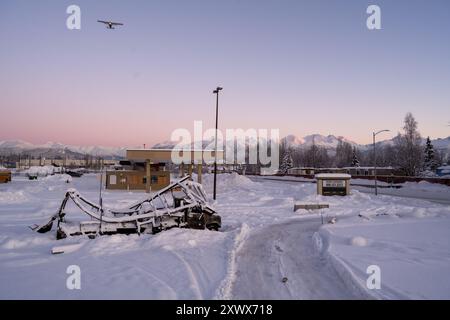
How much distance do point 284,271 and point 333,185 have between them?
63.9 feet

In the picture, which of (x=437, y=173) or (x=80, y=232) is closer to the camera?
(x=80, y=232)

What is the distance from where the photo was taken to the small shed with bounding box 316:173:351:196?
26375mm

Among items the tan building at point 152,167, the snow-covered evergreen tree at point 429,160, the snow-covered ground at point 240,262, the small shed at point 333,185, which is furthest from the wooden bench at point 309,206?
the snow-covered evergreen tree at point 429,160

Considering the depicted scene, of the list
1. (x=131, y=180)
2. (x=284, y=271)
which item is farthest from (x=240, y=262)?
(x=131, y=180)

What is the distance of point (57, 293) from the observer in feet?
22.0

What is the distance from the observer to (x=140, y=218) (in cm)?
1234

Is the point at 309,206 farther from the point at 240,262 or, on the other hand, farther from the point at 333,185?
the point at 240,262

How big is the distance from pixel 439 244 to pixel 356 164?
84.6 metres

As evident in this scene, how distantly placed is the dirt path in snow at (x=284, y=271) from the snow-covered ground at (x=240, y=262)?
2 cm

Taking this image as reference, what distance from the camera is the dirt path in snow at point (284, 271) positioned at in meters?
6.90

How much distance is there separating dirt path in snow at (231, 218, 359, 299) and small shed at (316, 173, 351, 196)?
47.0ft

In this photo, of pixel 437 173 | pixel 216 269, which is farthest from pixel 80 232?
pixel 437 173

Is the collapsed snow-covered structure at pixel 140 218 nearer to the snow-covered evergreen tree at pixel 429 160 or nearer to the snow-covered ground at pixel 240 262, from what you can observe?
the snow-covered ground at pixel 240 262

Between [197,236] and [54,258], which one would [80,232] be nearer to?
[54,258]
